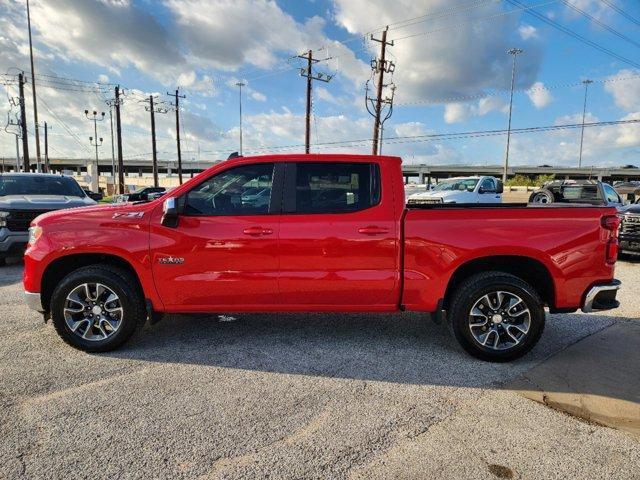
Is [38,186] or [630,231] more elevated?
[38,186]

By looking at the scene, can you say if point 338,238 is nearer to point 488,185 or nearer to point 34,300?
point 34,300

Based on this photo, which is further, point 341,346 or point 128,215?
point 341,346

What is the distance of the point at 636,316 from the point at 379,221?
13.2 feet

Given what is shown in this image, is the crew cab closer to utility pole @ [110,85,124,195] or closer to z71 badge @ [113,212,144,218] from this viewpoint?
z71 badge @ [113,212,144,218]

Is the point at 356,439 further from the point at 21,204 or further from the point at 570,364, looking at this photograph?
the point at 21,204

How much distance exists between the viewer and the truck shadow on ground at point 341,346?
385cm

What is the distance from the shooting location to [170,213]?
12.8 feet

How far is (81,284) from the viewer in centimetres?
411

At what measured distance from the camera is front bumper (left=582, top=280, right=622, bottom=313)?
400cm

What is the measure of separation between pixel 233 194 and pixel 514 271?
2.82 meters

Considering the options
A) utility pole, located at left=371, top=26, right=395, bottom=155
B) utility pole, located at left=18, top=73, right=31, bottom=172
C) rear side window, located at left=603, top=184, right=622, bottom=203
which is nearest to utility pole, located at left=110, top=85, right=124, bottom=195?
utility pole, located at left=18, top=73, right=31, bottom=172

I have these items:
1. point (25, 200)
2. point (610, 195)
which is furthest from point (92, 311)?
point (610, 195)

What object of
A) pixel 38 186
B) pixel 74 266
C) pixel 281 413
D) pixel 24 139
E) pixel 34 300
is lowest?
pixel 281 413

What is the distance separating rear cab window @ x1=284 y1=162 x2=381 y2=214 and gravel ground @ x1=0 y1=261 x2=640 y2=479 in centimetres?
141
